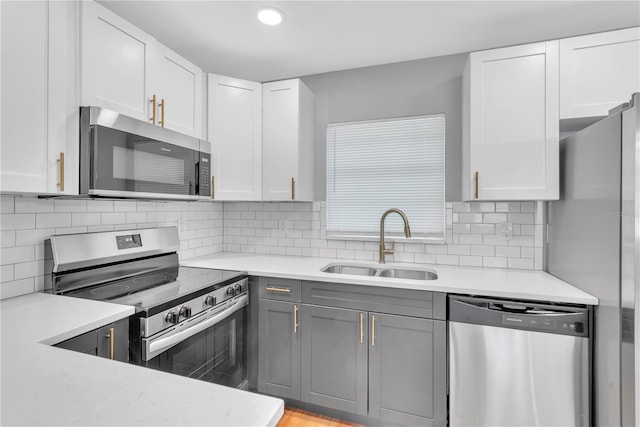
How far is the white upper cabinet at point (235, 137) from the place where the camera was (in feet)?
7.89

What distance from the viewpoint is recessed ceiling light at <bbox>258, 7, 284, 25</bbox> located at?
1.79 meters

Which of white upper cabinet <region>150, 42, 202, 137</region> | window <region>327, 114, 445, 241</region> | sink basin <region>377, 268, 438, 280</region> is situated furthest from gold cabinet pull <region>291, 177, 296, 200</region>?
sink basin <region>377, 268, 438, 280</region>

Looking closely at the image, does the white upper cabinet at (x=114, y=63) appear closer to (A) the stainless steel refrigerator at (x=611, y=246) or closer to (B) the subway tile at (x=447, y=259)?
(B) the subway tile at (x=447, y=259)

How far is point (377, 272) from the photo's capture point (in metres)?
2.43

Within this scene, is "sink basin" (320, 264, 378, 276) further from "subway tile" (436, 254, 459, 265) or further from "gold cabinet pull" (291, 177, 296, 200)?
"gold cabinet pull" (291, 177, 296, 200)

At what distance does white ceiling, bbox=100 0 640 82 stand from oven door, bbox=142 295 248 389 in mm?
1680

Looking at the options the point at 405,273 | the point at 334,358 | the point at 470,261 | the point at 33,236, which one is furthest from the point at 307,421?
the point at 33,236

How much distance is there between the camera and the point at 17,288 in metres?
1.53

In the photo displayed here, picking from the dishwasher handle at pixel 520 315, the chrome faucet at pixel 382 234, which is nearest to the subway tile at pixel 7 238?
the chrome faucet at pixel 382 234

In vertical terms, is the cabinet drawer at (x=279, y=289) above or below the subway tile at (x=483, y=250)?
below

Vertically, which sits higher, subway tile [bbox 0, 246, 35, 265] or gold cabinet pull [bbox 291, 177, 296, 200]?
gold cabinet pull [bbox 291, 177, 296, 200]

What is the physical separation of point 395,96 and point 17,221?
7.99ft

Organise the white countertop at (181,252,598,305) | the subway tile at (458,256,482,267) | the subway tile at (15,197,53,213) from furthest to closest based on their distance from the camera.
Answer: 1. the subway tile at (458,256,482,267)
2. the white countertop at (181,252,598,305)
3. the subway tile at (15,197,53,213)

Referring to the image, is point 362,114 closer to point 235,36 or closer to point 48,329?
point 235,36
